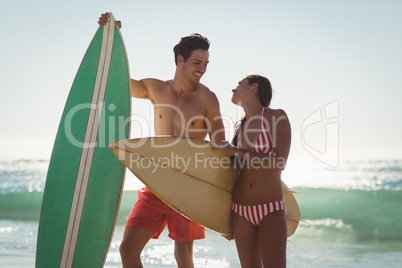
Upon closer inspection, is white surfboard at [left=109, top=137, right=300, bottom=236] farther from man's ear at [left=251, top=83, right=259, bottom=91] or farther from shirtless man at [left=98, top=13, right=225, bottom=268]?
man's ear at [left=251, top=83, right=259, bottom=91]

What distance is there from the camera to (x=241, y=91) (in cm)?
335

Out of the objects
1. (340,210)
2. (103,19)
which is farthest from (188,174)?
(340,210)

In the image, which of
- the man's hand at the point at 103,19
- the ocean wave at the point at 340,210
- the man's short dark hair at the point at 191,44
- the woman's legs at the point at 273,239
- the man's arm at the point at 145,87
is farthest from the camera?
the ocean wave at the point at 340,210

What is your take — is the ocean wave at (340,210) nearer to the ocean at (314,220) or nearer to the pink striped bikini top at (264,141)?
the ocean at (314,220)

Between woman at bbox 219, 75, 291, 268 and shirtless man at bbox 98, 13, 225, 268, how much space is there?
0.45m

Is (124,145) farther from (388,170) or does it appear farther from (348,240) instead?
(388,170)

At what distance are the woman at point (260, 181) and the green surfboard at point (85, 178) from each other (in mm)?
1028

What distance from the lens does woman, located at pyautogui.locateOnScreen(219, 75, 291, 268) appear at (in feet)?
10.1

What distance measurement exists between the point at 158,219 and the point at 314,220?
28.2 ft

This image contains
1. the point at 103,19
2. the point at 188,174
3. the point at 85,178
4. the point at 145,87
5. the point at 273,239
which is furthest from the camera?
the point at 103,19

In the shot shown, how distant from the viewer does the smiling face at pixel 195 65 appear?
369 cm

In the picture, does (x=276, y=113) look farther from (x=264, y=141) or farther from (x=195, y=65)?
(x=195, y=65)

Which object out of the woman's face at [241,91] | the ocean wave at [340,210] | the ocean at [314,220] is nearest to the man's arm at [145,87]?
the woman's face at [241,91]

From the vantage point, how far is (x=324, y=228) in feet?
34.9
